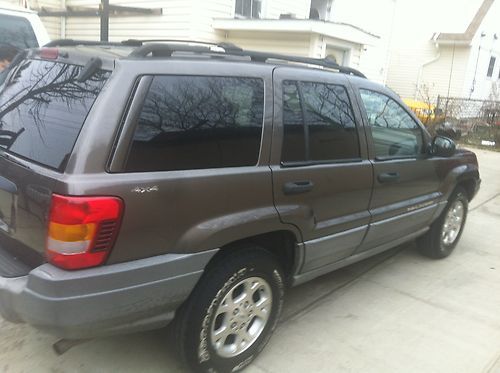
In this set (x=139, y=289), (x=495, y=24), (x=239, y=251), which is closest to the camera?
(x=139, y=289)

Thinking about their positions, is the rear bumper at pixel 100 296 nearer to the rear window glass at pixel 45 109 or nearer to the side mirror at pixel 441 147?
the rear window glass at pixel 45 109

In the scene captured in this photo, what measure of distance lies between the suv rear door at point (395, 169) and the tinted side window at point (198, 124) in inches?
45.6

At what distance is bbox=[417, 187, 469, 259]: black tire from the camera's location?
15.7 ft

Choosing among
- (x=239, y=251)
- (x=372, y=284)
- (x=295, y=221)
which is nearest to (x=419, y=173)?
(x=372, y=284)

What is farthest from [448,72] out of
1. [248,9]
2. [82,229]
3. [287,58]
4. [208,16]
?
[82,229]

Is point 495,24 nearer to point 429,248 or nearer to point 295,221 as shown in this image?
point 429,248

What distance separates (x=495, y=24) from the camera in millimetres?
21250

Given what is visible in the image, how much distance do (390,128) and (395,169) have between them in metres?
0.34

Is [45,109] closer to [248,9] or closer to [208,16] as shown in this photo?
[208,16]

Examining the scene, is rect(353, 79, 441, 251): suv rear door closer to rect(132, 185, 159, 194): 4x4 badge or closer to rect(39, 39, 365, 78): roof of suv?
rect(39, 39, 365, 78): roof of suv

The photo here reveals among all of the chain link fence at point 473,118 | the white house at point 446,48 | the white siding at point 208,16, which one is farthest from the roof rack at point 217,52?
the white house at point 446,48

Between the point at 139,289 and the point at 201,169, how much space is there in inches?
25.2

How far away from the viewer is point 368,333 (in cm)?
346

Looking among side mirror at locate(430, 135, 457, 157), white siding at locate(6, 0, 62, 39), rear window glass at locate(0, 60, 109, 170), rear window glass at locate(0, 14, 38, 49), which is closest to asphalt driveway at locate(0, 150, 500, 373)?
side mirror at locate(430, 135, 457, 157)
